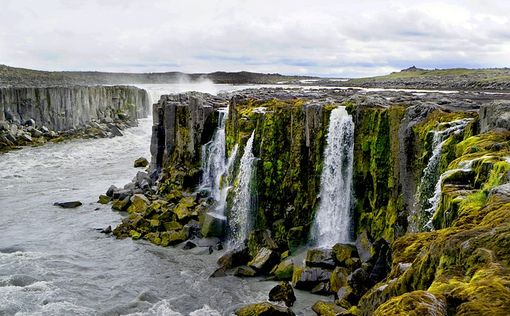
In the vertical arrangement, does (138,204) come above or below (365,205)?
below

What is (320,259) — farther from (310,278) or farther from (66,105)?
(66,105)

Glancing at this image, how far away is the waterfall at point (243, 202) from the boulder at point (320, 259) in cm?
670

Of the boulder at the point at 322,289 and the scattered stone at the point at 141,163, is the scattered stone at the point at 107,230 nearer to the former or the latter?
the boulder at the point at 322,289

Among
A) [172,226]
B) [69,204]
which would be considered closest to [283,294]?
[172,226]

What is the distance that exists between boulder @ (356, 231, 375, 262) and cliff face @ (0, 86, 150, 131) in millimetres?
59138

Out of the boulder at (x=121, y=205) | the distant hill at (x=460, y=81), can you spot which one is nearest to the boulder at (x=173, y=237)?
the boulder at (x=121, y=205)

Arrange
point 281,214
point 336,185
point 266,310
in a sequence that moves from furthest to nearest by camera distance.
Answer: point 281,214, point 336,185, point 266,310

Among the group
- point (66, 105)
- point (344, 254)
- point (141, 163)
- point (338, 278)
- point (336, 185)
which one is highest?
point (66, 105)

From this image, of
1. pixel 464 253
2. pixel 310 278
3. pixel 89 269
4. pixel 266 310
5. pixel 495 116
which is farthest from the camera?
pixel 89 269

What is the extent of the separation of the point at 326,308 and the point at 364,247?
4824 millimetres

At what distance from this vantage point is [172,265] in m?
27.6

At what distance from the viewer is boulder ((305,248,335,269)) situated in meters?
24.2

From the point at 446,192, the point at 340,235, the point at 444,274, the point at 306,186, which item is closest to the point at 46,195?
the point at 306,186

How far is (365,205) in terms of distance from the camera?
2688 cm
